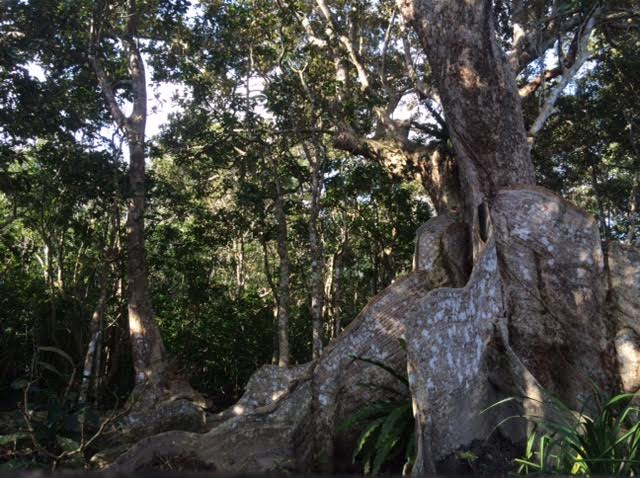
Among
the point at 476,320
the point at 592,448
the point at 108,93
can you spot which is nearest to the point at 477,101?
the point at 476,320

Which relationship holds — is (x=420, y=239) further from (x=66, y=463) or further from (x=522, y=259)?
(x=66, y=463)

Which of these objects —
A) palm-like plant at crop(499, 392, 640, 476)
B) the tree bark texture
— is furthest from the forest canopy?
palm-like plant at crop(499, 392, 640, 476)

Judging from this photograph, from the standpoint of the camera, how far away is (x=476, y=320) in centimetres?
482

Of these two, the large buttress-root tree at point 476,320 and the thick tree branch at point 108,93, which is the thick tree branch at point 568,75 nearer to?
the large buttress-root tree at point 476,320

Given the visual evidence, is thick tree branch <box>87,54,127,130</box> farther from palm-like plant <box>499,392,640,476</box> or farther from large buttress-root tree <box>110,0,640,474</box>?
palm-like plant <box>499,392,640,476</box>

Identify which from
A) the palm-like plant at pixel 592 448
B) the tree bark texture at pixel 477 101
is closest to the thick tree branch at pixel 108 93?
the tree bark texture at pixel 477 101

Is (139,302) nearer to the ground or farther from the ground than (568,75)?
nearer to the ground

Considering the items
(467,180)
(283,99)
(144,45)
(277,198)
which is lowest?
(467,180)

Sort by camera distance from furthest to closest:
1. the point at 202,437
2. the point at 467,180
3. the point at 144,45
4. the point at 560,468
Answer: the point at 144,45 < the point at 467,180 < the point at 202,437 < the point at 560,468

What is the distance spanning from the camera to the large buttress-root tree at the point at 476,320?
14.8 ft

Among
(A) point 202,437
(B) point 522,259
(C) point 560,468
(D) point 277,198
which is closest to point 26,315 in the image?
(D) point 277,198

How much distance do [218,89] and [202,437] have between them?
6.98 metres

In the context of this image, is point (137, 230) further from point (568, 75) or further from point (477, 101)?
point (568, 75)

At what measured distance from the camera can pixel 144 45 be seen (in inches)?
421
